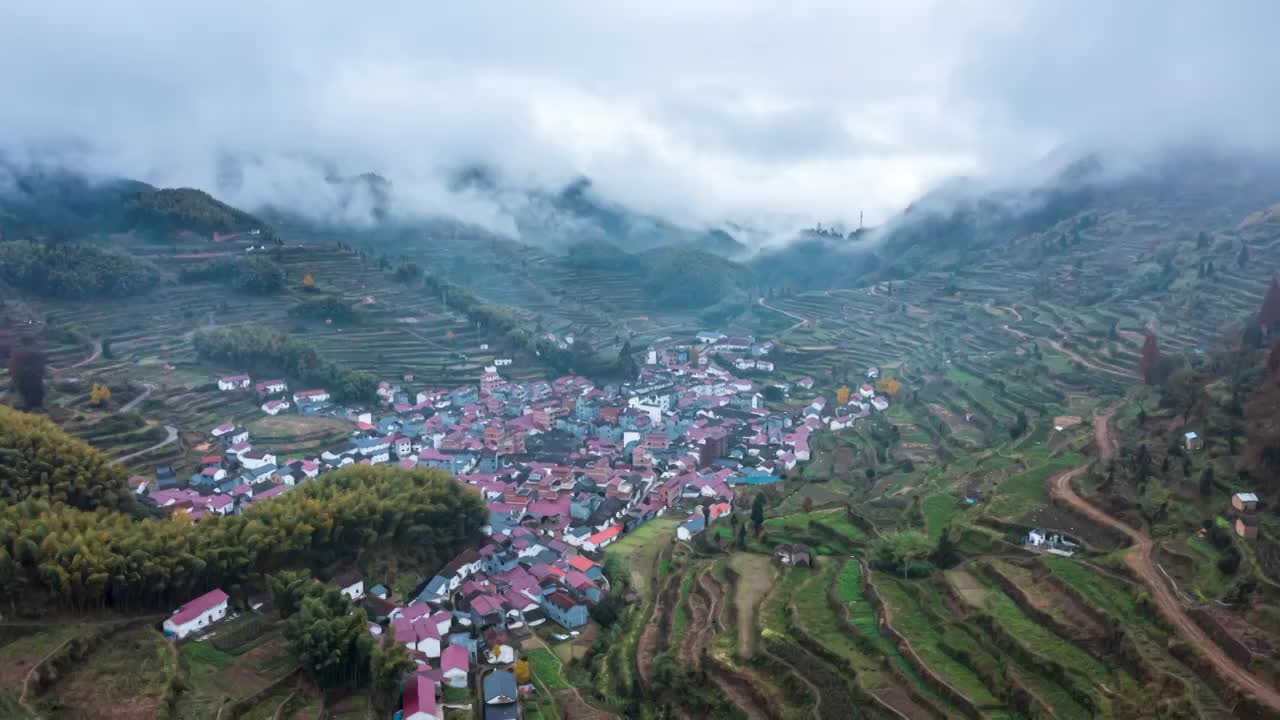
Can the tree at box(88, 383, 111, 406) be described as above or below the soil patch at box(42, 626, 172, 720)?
above

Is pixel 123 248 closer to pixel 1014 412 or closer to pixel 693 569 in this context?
pixel 693 569

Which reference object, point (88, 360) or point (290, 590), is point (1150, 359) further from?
point (88, 360)

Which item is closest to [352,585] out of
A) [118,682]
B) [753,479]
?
[118,682]

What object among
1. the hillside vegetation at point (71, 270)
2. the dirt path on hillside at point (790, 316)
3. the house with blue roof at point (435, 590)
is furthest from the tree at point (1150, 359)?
the hillside vegetation at point (71, 270)

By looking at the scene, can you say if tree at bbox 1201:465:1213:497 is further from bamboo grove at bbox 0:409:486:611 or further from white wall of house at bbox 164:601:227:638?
white wall of house at bbox 164:601:227:638

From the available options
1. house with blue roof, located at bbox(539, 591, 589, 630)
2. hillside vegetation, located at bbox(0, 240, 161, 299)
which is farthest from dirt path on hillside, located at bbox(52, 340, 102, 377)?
A: house with blue roof, located at bbox(539, 591, 589, 630)

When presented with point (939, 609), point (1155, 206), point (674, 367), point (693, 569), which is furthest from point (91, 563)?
point (1155, 206)
